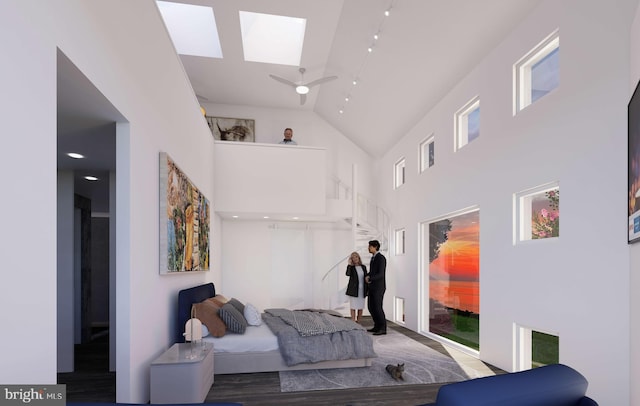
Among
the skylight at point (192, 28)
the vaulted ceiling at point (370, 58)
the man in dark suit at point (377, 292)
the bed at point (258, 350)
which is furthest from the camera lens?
the man in dark suit at point (377, 292)

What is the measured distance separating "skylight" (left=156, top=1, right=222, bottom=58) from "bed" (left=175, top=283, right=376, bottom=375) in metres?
4.45

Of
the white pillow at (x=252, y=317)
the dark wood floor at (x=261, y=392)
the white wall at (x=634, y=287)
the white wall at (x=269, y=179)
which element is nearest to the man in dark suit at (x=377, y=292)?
the white wall at (x=269, y=179)

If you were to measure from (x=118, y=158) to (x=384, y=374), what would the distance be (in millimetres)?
3528

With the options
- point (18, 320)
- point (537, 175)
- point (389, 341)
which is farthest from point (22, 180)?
point (389, 341)

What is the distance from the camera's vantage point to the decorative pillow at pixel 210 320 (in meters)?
4.51

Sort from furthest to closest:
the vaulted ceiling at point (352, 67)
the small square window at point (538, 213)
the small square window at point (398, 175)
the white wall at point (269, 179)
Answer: the small square window at point (398, 175) → the white wall at point (269, 179) → the small square window at point (538, 213) → the vaulted ceiling at point (352, 67)

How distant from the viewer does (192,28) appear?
673 cm

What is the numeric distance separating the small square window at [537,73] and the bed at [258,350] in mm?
3338

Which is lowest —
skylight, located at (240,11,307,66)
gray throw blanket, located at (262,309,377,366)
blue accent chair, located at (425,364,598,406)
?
gray throw blanket, located at (262,309,377,366)

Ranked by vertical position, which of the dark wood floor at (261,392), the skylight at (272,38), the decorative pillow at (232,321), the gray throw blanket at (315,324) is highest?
the skylight at (272,38)

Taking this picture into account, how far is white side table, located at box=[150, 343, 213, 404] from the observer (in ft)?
10.3

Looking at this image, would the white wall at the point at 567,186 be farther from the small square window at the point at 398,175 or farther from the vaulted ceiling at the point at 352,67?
the small square window at the point at 398,175

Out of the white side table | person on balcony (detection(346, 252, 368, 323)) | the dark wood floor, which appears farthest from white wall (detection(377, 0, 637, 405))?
the white side table

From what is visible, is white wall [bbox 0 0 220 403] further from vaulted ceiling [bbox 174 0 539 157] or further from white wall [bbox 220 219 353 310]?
white wall [bbox 220 219 353 310]
